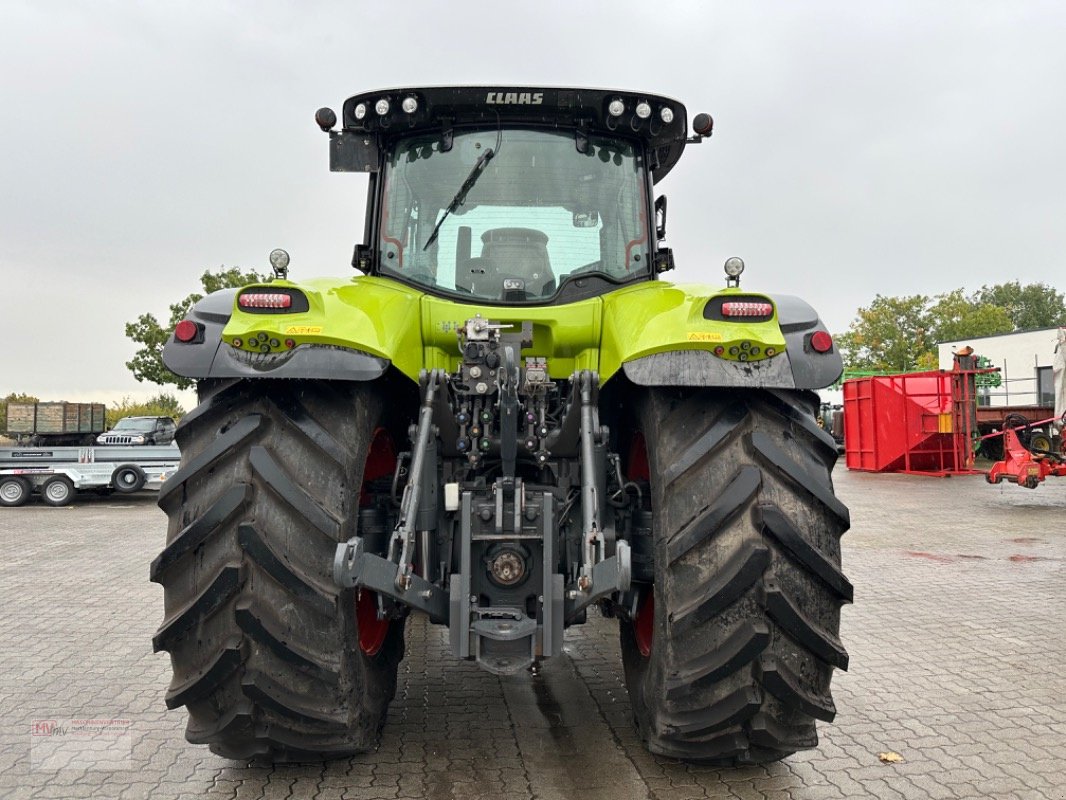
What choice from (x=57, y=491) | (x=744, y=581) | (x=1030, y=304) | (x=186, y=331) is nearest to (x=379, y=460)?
(x=186, y=331)

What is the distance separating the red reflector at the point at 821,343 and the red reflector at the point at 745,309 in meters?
0.24

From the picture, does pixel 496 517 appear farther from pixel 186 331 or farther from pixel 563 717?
pixel 563 717

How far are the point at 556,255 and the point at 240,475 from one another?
1.86 metres

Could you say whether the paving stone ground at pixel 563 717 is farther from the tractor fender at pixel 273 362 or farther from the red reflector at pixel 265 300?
the red reflector at pixel 265 300

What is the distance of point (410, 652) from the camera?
18.0 ft

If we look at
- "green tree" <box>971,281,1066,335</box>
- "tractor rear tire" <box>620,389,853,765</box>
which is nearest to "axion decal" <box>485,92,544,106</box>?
"tractor rear tire" <box>620,389,853,765</box>

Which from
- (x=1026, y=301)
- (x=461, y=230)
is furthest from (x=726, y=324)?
(x=1026, y=301)

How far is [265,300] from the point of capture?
319cm

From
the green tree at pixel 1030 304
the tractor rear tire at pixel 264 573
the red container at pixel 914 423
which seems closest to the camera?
the tractor rear tire at pixel 264 573

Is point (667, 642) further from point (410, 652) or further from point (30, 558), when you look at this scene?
point (30, 558)

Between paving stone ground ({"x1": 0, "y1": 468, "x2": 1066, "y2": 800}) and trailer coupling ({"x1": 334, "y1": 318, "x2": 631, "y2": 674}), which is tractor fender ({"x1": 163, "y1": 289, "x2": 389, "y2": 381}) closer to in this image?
trailer coupling ({"x1": 334, "y1": 318, "x2": 631, "y2": 674})

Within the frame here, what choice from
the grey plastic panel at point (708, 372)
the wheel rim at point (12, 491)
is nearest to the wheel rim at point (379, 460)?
the grey plastic panel at point (708, 372)

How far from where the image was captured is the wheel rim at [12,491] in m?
16.1

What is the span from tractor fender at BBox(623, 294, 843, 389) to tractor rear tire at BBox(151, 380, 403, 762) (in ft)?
3.75
